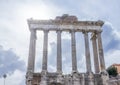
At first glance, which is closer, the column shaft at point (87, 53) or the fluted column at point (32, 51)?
the fluted column at point (32, 51)

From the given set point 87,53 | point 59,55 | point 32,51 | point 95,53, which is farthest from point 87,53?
point 32,51

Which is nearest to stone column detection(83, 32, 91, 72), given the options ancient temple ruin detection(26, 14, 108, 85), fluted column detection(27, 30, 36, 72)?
ancient temple ruin detection(26, 14, 108, 85)

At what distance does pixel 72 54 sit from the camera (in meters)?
34.7

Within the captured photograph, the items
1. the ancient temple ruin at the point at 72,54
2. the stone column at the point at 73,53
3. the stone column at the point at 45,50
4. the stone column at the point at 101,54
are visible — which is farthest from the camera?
the stone column at the point at 101,54

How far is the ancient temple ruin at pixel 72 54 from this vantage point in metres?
32.6

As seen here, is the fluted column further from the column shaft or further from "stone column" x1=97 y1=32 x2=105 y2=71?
A: "stone column" x1=97 y1=32 x2=105 y2=71

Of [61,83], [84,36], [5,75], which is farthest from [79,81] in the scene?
[5,75]

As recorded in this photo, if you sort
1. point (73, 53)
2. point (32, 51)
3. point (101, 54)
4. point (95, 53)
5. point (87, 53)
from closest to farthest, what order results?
A: point (32, 51) < point (73, 53) < point (87, 53) < point (101, 54) < point (95, 53)

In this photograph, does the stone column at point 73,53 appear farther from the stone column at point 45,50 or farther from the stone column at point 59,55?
the stone column at point 45,50

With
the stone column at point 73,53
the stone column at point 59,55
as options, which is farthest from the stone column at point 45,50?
the stone column at point 73,53

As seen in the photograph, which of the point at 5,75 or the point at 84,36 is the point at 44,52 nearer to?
the point at 84,36

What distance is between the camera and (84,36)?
3619 cm

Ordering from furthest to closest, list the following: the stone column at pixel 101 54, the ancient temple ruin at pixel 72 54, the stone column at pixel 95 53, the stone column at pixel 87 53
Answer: the stone column at pixel 95 53 → the stone column at pixel 101 54 → the stone column at pixel 87 53 → the ancient temple ruin at pixel 72 54

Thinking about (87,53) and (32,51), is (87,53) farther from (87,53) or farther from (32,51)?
(32,51)
